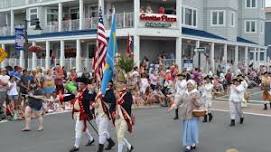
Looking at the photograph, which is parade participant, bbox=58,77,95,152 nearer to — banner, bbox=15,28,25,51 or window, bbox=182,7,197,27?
banner, bbox=15,28,25,51

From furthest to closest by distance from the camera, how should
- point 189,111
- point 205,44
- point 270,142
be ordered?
1. point 205,44
2. point 270,142
3. point 189,111

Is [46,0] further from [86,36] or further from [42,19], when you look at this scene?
[86,36]

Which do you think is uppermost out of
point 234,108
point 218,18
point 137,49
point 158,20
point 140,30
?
point 218,18

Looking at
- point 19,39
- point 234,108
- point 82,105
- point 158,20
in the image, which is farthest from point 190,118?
point 158,20

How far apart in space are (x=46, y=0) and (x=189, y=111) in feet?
109

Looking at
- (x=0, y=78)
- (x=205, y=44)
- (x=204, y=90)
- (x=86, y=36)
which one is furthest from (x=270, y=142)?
(x=205, y=44)

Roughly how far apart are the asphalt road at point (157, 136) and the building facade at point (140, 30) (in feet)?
47.1

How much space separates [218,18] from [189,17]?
12.8 feet

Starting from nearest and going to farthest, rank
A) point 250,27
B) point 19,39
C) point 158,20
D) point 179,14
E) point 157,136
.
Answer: point 157,136
point 19,39
point 158,20
point 179,14
point 250,27

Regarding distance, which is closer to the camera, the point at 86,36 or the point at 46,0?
the point at 86,36

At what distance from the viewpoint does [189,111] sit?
11414 mm

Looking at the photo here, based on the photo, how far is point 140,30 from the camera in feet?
107

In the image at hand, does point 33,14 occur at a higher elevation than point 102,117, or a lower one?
higher

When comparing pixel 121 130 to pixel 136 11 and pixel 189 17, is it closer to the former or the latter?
pixel 136 11
